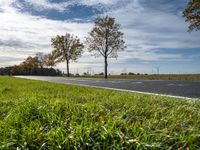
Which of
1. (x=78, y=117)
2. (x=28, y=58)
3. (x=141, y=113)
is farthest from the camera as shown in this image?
(x=28, y=58)

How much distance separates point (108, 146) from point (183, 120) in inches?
72.7

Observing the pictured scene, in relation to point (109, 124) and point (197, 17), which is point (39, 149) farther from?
point (197, 17)

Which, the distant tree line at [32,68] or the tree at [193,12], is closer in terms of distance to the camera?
the tree at [193,12]

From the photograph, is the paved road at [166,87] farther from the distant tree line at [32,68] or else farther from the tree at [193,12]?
the distant tree line at [32,68]

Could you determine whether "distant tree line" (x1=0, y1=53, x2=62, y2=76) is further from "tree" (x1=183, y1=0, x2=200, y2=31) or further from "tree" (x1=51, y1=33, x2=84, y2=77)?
"tree" (x1=183, y1=0, x2=200, y2=31)

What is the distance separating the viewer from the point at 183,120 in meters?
4.64

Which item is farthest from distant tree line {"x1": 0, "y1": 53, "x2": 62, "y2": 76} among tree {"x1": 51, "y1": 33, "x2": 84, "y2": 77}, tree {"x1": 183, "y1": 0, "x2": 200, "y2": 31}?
tree {"x1": 183, "y1": 0, "x2": 200, "y2": 31}

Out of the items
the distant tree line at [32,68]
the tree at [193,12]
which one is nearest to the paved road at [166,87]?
the tree at [193,12]

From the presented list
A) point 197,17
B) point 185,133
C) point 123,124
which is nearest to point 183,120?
point 185,133

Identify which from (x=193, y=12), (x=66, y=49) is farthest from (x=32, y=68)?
(x=193, y=12)

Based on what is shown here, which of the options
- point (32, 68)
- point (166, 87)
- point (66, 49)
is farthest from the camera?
point (32, 68)

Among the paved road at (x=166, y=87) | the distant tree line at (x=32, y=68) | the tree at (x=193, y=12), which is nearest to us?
the paved road at (x=166, y=87)

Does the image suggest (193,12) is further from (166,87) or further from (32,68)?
(32,68)

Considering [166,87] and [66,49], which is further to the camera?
[66,49]
